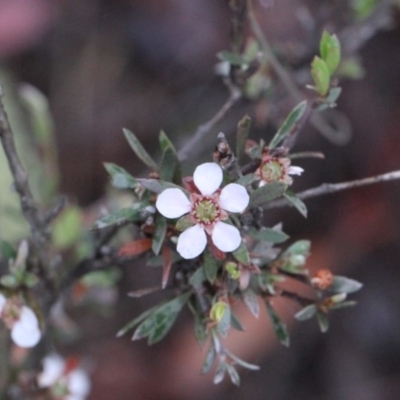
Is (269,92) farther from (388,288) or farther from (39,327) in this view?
(388,288)

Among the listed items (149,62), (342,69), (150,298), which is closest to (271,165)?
(342,69)

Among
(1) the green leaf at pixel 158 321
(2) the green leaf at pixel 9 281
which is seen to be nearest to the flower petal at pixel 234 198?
(1) the green leaf at pixel 158 321

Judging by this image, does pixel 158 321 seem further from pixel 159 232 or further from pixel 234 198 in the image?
pixel 234 198

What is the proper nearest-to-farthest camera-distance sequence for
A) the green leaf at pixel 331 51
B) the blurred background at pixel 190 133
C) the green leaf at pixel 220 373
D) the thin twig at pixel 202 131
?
the green leaf at pixel 220 373, the green leaf at pixel 331 51, the thin twig at pixel 202 131, the blurred background at pixel 190 133

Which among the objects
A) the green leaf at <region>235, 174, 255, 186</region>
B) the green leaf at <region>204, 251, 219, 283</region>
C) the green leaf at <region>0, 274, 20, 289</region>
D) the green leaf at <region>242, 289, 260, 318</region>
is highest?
the green leaf at <region>235, 174, 255, 186</region>

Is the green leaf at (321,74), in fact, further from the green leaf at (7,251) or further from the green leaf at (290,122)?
the green leaf at (7,251)

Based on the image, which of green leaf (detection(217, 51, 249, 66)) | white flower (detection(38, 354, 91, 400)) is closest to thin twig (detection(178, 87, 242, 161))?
green leaf (detection(217, 51, 249, 66))

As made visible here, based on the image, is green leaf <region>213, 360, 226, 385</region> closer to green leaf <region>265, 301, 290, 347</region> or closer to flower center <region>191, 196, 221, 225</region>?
green leaf <region>265, 301, 290, 347</region>
